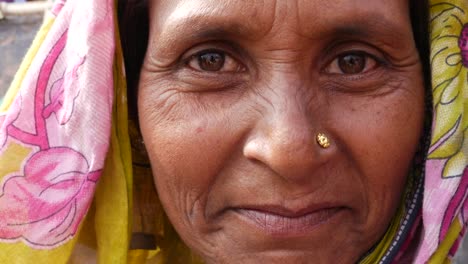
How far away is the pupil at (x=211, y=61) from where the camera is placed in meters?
1.43

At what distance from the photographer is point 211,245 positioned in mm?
1490

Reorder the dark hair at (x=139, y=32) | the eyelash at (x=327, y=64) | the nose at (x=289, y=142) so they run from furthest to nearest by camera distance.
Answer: the dark hair at (x=139, y=32)
the eyelash at (x=327, y=64)
the nose at (x=289, y=142)

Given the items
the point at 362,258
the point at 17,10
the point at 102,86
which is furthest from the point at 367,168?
the point at 17,10

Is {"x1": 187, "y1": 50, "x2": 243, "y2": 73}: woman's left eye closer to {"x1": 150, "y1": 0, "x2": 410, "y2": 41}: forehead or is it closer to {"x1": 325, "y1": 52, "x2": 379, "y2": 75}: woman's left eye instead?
{"x1": 150, "y1": 0, "x2": 410, "y2": 41}: forehead

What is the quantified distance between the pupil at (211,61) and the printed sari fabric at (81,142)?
0.19 meters

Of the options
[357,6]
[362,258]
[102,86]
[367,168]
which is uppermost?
[357,6]

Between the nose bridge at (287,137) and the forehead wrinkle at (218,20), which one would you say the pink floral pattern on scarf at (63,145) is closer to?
the forehead wrinkle at (218,20)

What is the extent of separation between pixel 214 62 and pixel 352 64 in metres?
0.27

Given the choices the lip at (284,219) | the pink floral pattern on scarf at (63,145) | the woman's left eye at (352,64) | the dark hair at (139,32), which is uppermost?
the dark hair at (139,32)

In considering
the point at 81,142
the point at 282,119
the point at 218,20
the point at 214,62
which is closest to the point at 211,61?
the point at 214,62

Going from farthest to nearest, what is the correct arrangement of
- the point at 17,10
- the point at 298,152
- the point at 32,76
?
1. the point at 17,10
2. the point at 32,76
3. the point at 298,152

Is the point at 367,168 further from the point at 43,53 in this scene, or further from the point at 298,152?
the point at 43,53

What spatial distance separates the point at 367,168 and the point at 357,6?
0.31m

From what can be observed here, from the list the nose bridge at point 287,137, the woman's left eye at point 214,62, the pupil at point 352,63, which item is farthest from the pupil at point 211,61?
the pupil at point 352,63
